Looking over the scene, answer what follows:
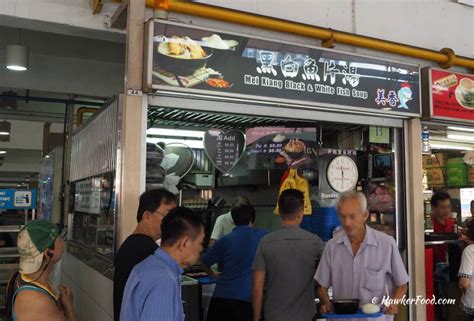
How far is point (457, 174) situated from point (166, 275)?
5751mm

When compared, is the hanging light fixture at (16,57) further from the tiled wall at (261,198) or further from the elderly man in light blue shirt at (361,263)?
the elderly man in light blue shirt at (361,263)

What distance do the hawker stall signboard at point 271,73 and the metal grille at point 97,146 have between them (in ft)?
1.47

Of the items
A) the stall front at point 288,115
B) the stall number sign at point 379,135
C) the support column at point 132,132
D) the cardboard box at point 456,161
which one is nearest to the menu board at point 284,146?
the stall front at point 288,115

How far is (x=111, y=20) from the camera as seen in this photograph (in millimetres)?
3082

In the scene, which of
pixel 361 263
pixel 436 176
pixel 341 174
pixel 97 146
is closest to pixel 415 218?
pixel 341 174

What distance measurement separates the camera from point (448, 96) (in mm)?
3957

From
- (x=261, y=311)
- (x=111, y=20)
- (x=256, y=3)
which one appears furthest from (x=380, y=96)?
(x=111, y=20)

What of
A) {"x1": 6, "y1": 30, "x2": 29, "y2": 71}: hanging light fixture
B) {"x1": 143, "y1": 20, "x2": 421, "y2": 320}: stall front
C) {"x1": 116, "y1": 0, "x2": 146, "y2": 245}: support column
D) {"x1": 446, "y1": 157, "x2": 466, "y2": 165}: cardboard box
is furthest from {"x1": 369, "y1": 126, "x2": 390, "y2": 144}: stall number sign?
{"x1": 6, "y1": 30, "x2": 29, "y2": 71}: hanging light fixture

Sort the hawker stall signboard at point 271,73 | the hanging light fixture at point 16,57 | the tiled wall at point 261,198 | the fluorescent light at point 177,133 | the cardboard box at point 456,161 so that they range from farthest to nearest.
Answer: the tiled wall at point 261,198 < the cardboard box at point 456,161 < the hanging light fixture at point 16,57 < the fluorescent light at point 177,133 < the hawker stall signboard at point 271,73

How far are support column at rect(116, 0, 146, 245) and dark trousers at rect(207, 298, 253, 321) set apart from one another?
1.13 m

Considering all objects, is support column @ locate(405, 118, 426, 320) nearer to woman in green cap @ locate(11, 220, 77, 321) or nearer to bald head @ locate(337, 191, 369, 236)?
bald head @ locate(337, 191, 369, 236)

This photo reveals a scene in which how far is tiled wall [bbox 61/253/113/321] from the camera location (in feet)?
9.32

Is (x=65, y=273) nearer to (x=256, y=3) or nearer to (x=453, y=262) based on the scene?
(x=256, y=3)

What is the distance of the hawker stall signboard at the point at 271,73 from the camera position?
281 centimetres
